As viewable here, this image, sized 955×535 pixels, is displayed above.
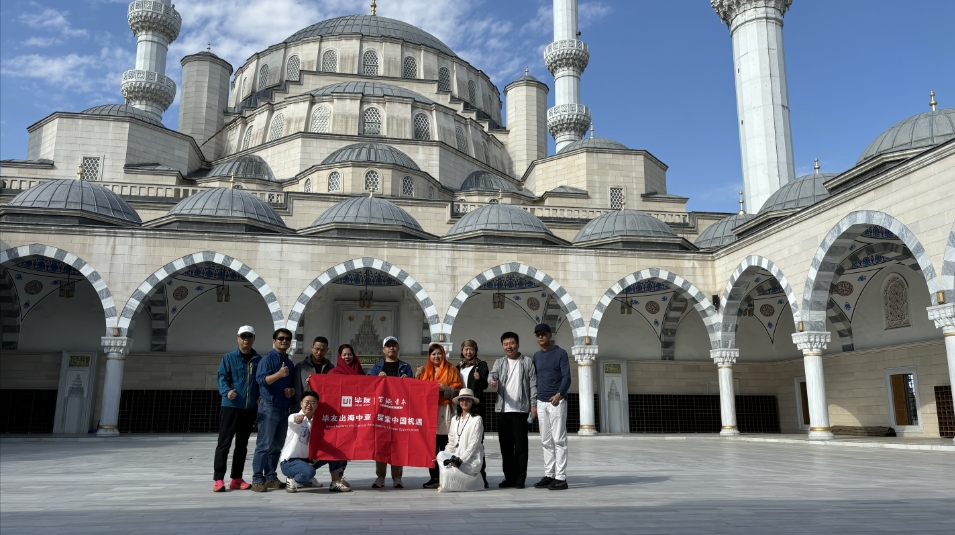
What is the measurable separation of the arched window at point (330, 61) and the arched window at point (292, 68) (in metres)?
1.01

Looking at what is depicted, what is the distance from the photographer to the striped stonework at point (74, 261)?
14969 millimetres

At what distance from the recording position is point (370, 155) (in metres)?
21.8

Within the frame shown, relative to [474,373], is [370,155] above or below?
above

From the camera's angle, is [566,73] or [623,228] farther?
[566,73]

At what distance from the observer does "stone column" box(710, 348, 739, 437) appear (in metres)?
16.8

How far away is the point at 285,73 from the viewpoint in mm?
29969

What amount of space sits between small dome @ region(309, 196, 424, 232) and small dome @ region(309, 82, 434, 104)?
8472mm

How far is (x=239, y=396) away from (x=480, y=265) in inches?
434

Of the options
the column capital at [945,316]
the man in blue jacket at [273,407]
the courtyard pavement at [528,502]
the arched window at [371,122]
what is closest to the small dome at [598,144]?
the arched window at [371,122]

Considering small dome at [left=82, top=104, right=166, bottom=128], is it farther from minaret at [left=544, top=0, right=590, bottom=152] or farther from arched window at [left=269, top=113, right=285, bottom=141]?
minaret at [left=544, top=0, right=590, bottom=152]

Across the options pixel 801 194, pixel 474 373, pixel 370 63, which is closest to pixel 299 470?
pixel 474 373

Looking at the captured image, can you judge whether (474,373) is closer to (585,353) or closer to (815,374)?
(815,374)

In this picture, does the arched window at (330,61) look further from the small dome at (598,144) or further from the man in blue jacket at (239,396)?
the man in blue jacket at (239,396)

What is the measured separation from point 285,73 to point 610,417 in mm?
19369
